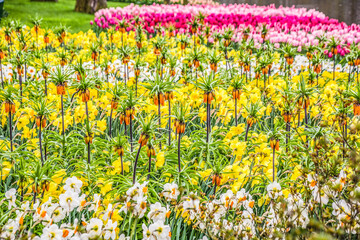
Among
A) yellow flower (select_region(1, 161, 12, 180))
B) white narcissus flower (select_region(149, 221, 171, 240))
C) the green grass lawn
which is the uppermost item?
the green grass lawn

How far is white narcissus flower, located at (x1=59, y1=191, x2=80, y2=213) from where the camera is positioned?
210 centimetres

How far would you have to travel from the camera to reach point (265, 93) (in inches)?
178

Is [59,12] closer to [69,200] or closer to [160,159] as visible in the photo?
[160,159]

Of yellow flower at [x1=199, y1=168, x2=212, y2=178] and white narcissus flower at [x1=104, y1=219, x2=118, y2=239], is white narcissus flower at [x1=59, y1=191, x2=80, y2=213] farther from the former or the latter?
yellow flower at [x1=199, y1=168, x2=212, y2=178]

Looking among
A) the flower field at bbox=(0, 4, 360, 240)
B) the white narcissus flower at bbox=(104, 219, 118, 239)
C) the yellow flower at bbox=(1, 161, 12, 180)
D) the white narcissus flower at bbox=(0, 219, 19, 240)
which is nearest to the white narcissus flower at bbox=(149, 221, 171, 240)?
the flower field at bbox=(0, 4, 360, 240)

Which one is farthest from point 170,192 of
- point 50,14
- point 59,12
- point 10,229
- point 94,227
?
point 59,12

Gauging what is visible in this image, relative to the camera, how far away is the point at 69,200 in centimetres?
212

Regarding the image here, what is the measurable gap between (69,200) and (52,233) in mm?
268

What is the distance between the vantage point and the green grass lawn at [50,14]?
526 inches

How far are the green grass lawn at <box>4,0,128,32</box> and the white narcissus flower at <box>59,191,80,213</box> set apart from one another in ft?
35.7

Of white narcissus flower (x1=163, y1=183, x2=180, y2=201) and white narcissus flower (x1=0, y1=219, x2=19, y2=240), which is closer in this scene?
white narcissus flower (x1=0, y1=219, x2=19, y2=240)

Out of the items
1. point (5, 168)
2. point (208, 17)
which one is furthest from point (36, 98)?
point (208, 17)

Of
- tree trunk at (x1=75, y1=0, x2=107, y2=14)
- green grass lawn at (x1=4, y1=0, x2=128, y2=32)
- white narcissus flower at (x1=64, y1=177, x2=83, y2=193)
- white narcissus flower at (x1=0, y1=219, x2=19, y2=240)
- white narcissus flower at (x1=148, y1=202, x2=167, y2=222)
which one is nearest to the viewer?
white narcissus flower at (x1=0, y1=219, x2=19, y2=240)

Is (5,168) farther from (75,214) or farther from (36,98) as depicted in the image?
(36,98)
